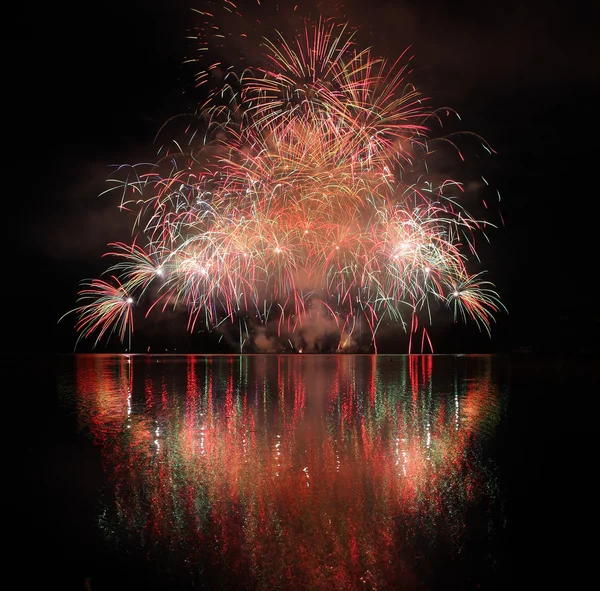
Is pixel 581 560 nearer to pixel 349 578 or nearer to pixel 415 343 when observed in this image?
pixel 349 578

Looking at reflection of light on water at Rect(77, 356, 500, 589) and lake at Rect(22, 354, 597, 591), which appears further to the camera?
reflection of light on water at Rect(77, 356, 500, 589)

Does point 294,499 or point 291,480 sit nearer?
point 294,499

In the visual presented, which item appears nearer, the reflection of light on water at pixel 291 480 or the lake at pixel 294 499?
the lake at pixel 294 499

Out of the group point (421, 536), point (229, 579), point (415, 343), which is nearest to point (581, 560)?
point (421, 536)
